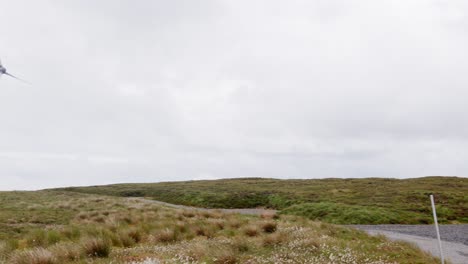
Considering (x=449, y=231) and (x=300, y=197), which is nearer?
(x=449, y=231)

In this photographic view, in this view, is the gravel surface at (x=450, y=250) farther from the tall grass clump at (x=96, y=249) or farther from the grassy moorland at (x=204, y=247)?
the tall grass clump at (x=96, y=249)

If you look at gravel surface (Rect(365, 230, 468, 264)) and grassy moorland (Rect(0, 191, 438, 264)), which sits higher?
grassy moorland (Rect(0, 191, 438, 264))

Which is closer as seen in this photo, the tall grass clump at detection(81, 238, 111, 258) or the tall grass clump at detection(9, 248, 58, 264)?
the tall grass clump at detection(9, 248, 58, 264)

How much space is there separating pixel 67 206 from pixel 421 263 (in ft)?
117

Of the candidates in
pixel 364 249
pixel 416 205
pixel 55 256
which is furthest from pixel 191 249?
pixel 416 205

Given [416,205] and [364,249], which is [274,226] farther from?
[416,205]

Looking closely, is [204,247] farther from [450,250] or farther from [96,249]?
[450,250]

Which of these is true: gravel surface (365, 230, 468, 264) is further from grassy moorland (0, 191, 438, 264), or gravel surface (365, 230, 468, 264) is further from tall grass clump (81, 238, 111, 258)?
tall grass clump (81, 238, 111, 258)

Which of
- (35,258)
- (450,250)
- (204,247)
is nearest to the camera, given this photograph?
(35,258)

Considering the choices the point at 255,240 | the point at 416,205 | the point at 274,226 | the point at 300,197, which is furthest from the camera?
the point at 300,197

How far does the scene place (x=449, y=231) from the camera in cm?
2688

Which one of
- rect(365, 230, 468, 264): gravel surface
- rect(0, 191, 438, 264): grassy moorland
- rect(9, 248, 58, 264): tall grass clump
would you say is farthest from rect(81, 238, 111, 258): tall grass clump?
rect(365, 230, 468, 264): gravel surface

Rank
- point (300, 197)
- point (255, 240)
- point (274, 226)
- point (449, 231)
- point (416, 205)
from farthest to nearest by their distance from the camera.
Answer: point (300, 197), point (416, 205), point (449, 231), point (274, 226), point (255, 240)

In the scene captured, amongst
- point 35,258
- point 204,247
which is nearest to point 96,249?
point 35,258
